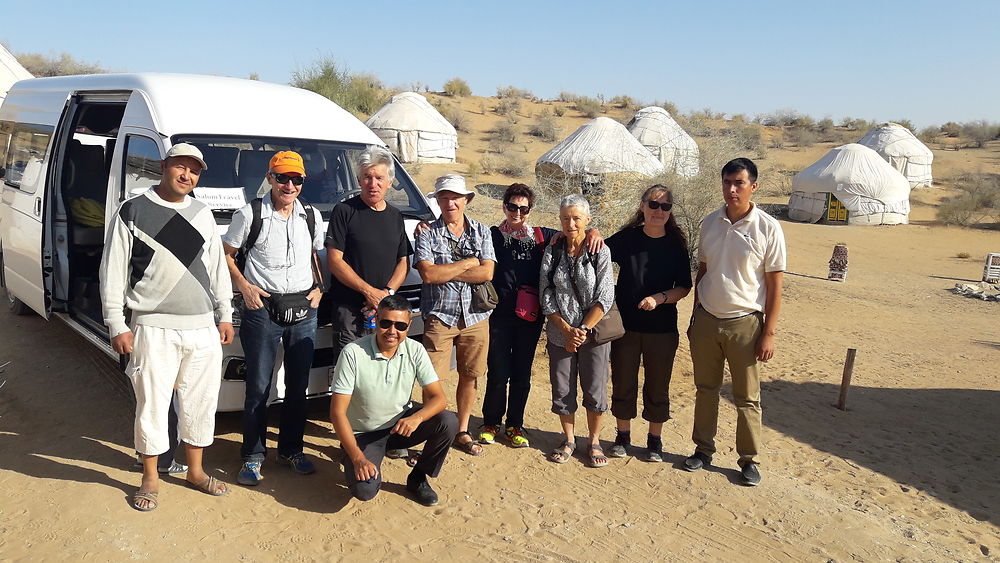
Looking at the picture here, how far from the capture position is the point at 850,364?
6.18m

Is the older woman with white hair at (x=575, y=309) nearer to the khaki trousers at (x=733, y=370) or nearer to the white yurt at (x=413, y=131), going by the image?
the khaki trousers at (x=733, y=370)

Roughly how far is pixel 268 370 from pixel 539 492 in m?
1.65

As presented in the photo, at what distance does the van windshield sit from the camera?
4.57 meters

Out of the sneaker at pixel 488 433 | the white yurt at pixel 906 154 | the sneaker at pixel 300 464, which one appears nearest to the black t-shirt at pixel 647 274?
the sneaker at pixel 488 433

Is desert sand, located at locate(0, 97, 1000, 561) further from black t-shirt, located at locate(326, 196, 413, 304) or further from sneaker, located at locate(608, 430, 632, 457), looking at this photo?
black t-shirt, located at locate(326, 196, 413, 304)

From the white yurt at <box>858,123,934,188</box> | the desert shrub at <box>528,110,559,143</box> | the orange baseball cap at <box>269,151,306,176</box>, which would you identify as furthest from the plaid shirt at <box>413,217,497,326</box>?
the desert shrub at <box>528,110,559,143</box>

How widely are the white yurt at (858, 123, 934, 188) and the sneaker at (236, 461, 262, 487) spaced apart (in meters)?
27.7

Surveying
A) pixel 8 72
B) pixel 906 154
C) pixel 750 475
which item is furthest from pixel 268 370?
pixel 906 154

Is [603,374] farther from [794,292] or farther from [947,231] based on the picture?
[947,231]

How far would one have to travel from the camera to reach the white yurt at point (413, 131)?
2439 cm

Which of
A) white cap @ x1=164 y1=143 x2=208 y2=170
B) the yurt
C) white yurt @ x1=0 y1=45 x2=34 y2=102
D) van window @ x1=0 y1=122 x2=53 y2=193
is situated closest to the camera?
white cap @ x1=164 y1=143 x2=208 y2=170

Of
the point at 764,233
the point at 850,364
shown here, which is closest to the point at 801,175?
the point at 850,364

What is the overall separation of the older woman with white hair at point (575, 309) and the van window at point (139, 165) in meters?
2.48

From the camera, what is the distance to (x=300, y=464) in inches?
163
